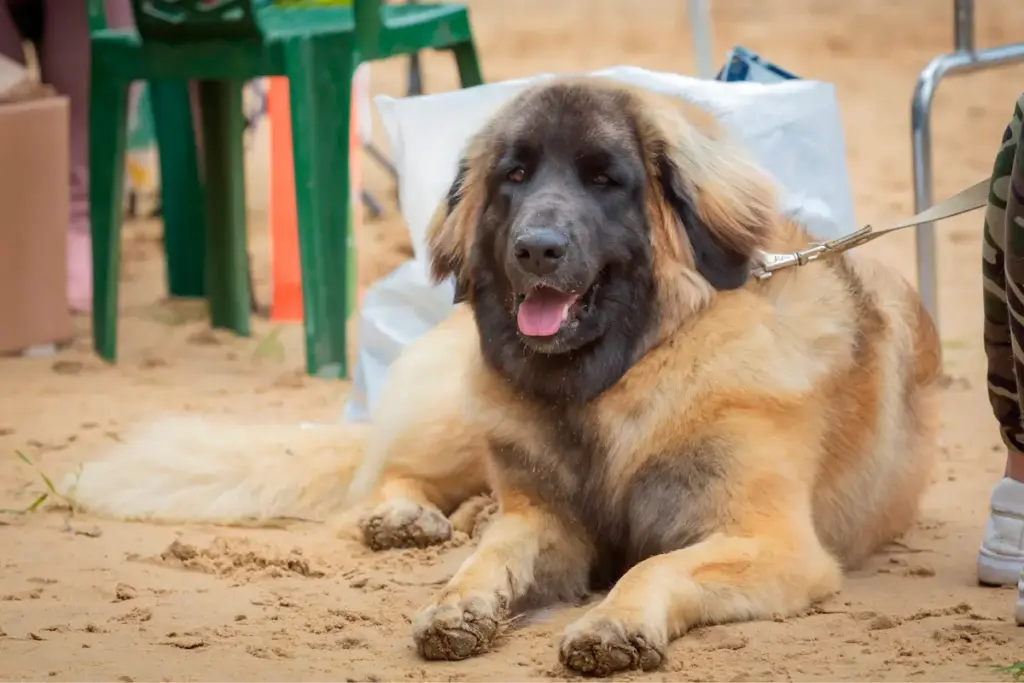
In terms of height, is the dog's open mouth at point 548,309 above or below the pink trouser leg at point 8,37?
below

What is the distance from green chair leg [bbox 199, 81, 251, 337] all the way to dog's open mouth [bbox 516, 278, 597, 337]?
290 centimetres

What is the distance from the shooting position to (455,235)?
3352 millimetres

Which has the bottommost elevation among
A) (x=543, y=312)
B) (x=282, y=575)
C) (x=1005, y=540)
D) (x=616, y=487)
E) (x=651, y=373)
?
(x=282, y=575)

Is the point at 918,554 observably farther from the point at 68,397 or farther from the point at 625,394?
the point at 68,397

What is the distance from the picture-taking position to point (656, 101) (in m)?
3.21

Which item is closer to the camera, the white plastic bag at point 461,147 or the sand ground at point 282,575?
the sand ground at point 282,575

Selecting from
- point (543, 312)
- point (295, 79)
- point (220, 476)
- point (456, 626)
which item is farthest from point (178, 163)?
point (456, 626)

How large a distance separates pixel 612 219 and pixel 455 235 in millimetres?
432

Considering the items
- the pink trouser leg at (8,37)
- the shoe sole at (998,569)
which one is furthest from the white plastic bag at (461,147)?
the pink trouser leg at (8,37)

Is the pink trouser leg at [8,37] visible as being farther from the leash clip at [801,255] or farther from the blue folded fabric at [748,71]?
the leash clip at [801,255]

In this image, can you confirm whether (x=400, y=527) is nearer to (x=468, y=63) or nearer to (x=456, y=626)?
(x=456, y=626)

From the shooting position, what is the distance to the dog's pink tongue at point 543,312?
10.0 feet

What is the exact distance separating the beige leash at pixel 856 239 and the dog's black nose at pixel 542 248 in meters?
0.49

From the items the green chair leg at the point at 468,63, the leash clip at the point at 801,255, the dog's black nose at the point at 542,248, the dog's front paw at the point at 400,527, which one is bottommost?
the dog's front paw at the point at 400,527
